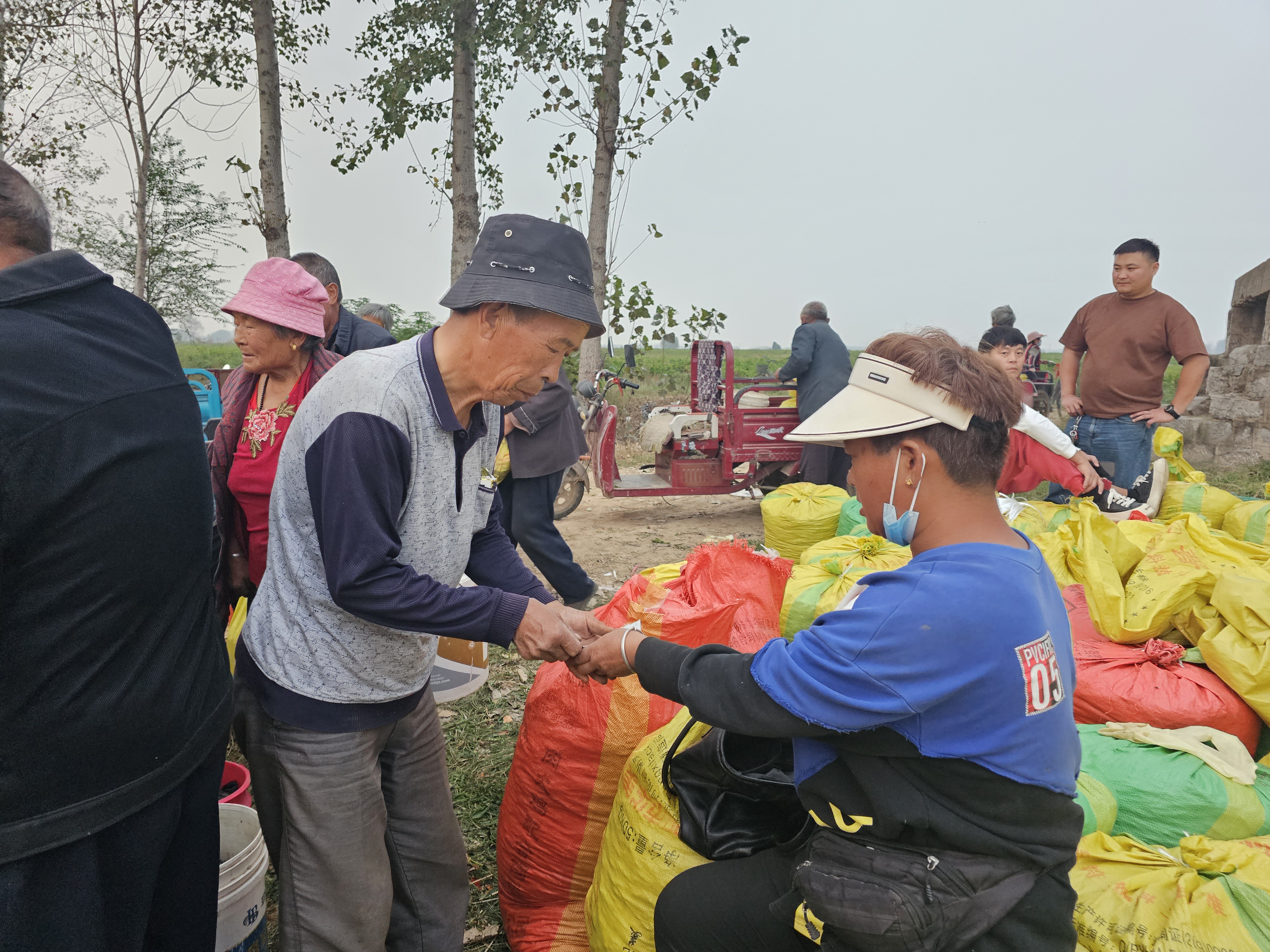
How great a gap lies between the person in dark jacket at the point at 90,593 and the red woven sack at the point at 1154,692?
2310 mm

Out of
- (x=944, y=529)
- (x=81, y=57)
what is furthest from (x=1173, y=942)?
(x=81, y=57)

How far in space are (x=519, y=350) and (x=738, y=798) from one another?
106 cm

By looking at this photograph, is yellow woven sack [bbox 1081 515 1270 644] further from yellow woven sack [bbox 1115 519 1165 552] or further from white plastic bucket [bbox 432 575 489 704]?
white plastic bucket [bbox 432 575 489 704]

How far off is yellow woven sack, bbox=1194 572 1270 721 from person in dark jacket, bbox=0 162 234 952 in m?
2.68

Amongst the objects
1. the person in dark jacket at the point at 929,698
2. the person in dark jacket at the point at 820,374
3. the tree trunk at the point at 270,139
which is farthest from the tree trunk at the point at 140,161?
the person in dark jacket at the point at 929,698

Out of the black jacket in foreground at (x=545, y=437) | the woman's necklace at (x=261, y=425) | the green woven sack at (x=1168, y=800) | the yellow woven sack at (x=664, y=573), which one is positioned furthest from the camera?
the black jacket in foreground at (x=545, y=437)

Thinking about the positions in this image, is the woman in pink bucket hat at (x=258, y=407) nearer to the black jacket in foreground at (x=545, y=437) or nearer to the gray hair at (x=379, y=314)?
the black jacket in foreground at (x=545, y=437)

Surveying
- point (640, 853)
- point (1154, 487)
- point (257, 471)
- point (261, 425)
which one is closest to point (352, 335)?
point (261, 425)

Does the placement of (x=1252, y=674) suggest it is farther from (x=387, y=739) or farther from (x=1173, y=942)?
(x=387, y=739)

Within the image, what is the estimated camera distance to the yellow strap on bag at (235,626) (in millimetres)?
2152

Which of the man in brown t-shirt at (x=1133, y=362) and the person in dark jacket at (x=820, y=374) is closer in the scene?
the man in brown t-shirt at (x=1133, y=362)

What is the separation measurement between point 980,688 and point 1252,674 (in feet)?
5.35

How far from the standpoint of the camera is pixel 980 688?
1.24 metres

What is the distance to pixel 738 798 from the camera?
1.71 meters
